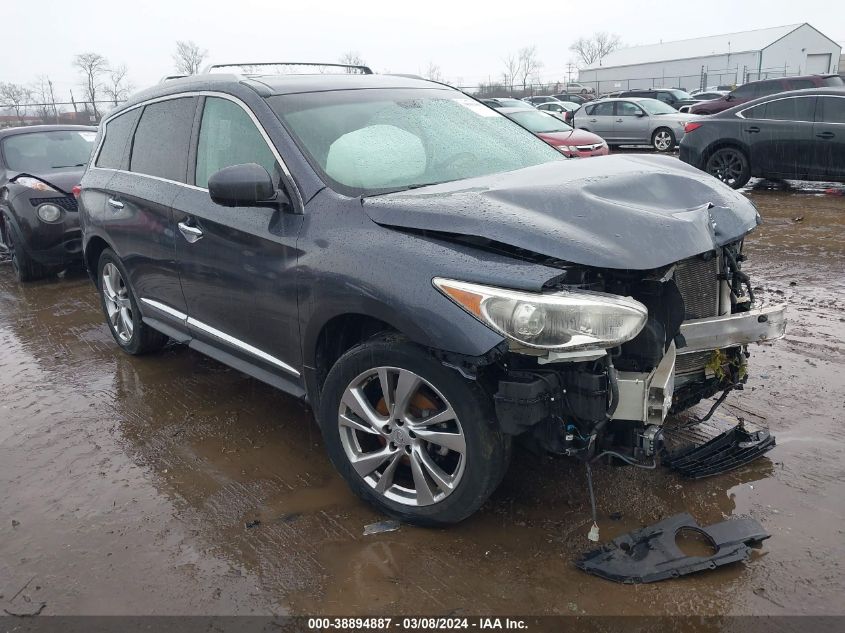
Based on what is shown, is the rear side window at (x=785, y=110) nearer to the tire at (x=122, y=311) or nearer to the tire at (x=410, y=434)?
the tire at (x=122, y=311)

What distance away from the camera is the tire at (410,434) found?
258cm

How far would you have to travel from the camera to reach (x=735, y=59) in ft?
201

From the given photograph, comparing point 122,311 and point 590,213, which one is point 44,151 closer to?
point 122,311

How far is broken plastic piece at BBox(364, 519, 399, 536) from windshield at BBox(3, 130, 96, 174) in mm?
6870

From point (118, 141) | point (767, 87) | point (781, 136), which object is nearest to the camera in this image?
point (118, 141)

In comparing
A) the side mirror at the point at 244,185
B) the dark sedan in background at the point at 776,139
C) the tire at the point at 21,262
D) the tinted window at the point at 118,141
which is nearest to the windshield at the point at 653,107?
the dark sedan in background at the point at 776,139

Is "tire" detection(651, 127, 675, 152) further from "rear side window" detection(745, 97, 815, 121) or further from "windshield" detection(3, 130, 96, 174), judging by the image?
"windshield" detection(3, 130, 96, 174)

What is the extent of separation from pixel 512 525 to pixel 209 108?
272cm

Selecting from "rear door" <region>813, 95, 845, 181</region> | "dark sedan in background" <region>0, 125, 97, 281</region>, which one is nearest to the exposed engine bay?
"dark sedan in background" <region>0, 125, 97, 281</region>

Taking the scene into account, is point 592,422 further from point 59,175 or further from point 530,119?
point 530,119

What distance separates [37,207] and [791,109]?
411 inches

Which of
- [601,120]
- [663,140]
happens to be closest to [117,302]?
[663,140]

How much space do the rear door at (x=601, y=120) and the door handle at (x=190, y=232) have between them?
17361 millimetres

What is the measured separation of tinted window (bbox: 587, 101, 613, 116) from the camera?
1943 cm
